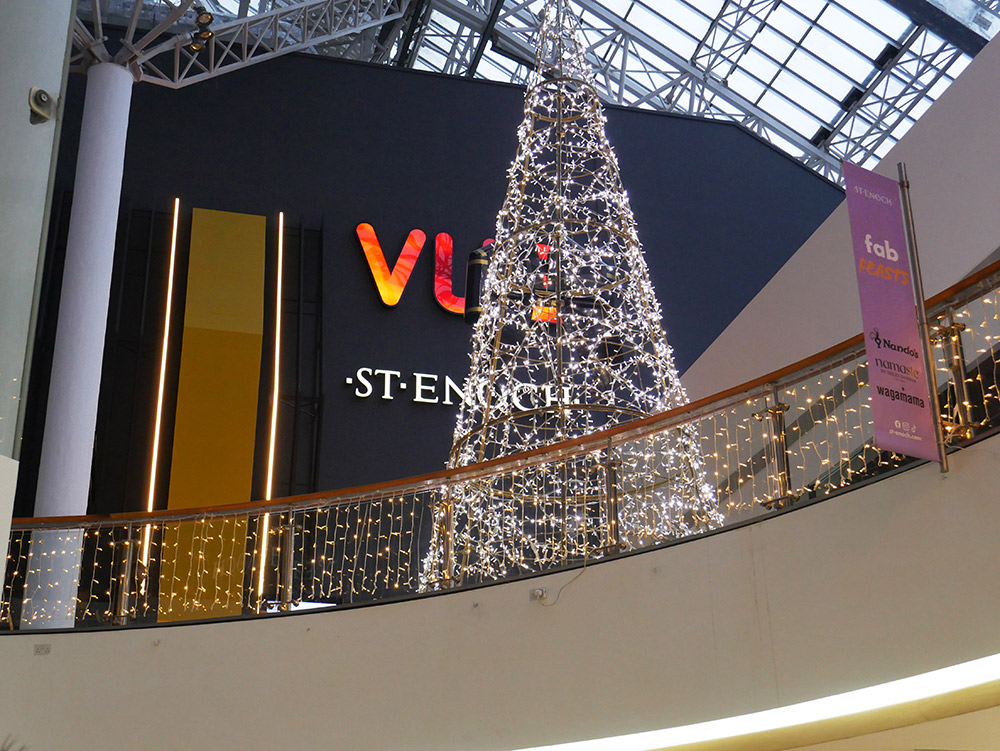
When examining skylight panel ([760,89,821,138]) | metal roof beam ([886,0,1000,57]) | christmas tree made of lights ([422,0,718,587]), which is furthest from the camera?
skylight panel ([760,89,821,138])

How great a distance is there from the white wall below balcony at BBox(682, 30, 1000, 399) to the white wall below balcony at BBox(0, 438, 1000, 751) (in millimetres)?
2825

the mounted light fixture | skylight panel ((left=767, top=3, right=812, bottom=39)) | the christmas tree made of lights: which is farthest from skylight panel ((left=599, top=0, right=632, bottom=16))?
the christmas tree made of lights

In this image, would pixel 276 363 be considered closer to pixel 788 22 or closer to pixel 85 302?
pixel 85 302

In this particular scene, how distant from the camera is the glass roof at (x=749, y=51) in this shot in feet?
43.9

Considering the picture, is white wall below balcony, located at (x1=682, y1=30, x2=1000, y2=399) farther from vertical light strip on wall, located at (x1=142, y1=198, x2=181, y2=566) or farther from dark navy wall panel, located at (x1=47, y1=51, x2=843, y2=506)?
vertical light strip on wall, located at (x1=142, y1=198, x2=181, y2=566)

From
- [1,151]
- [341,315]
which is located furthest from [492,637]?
[341,315]

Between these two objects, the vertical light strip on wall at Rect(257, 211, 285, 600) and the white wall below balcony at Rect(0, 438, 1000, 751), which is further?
the vertical light strip on wall at Rect(257, 211, 285, 600)

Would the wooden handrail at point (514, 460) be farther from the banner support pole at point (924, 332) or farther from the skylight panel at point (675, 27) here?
the skylight panel at point (675, 27)

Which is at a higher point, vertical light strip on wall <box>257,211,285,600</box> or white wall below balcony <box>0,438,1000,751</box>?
vertical light strip on wall <box>257,211,285,600</box>

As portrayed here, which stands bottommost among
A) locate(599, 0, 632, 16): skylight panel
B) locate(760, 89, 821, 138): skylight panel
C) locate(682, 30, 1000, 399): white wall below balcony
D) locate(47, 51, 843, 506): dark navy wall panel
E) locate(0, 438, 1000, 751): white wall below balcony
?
locate(0, 438, 1000, 751): white wall below balcony

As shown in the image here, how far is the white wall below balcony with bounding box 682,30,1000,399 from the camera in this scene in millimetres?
6367

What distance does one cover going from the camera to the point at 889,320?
13.7 ft

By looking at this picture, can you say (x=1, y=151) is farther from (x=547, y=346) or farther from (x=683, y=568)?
(x=547, y=346)

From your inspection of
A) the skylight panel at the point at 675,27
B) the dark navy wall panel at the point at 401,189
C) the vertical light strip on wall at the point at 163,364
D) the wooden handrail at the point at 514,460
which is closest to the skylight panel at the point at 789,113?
the skylight panel at the point at 675,27
